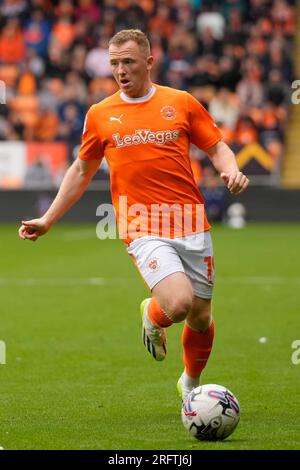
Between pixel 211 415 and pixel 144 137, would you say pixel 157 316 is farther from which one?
pixel 144 137

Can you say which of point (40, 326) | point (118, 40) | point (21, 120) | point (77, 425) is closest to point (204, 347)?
point (77, 425)

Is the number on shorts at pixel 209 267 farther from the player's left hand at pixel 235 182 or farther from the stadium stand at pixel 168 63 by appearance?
the stadium stand at pixel 168 63

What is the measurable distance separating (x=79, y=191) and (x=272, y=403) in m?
1.82

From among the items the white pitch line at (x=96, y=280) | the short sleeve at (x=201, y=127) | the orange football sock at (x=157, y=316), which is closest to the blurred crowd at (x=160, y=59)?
the white pitch line at (x=96, y=280)

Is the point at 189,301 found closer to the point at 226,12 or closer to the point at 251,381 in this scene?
the point at 251,381

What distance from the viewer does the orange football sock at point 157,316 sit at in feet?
23.8

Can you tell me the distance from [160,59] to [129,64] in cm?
1911

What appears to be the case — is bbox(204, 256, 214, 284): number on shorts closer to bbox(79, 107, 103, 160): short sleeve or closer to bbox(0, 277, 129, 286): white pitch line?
bbox(79, 107, 103, 160): short sleeve

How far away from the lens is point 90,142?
7535mm

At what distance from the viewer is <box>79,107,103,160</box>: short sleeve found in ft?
24.6

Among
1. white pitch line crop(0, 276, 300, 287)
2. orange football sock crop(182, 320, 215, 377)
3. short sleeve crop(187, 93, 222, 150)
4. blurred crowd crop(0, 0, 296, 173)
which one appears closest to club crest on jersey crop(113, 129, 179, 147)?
short sleeve crop(187, 93, 222, 150)

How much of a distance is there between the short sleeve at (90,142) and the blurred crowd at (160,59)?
15803 millimetres

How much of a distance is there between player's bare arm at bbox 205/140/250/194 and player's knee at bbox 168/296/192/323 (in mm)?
692

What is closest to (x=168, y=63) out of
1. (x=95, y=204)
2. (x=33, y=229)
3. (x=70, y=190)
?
(x=95, y=204)
